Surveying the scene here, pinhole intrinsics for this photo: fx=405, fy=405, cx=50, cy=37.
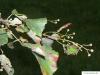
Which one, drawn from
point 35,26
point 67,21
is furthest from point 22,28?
point 67,21

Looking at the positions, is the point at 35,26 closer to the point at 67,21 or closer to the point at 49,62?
the point at 49,62

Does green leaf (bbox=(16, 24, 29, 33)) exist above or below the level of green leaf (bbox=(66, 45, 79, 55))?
above

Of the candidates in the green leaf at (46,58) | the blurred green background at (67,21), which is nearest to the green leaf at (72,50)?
the green leaf at (46,58)

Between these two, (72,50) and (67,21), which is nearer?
(72,50)

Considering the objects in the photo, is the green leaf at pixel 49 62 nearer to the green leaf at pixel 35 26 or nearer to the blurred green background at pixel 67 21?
the green leaf at pixel 35 26

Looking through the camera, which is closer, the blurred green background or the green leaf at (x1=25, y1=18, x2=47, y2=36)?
the green leaf at (x1=25, y1=18, x2=47, y2=36)

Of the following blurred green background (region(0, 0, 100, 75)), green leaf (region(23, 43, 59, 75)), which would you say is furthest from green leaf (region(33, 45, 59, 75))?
blurred green background (region(0, 0, 100, 75))

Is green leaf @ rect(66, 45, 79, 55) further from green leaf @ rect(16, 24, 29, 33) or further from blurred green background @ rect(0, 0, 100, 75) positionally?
blurred green background @ rect(0, 0, 100, 75)

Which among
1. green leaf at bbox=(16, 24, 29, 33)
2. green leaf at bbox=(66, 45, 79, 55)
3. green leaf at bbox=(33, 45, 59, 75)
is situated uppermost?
green leaf at bbox=(16, 24, 29, 33)
